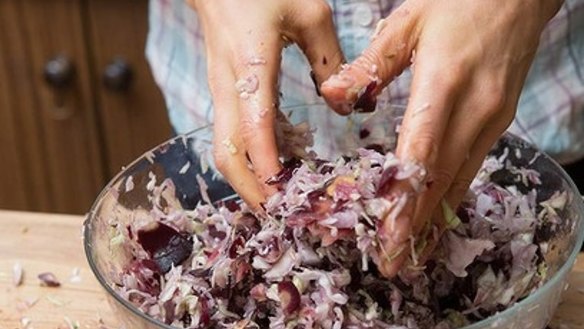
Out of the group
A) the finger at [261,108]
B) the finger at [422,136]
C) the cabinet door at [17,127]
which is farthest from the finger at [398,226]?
the cabinet door at [17,127]

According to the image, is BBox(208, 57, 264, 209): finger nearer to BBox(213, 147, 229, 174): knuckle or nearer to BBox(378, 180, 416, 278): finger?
BBox(213, 147, 229, 174): knuckle

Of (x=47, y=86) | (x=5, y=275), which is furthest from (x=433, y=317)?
(x=47, y=86)

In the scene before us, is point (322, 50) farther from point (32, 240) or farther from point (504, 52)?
point (32, 240)

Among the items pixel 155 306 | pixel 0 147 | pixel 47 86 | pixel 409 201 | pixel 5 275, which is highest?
pixel 409 201

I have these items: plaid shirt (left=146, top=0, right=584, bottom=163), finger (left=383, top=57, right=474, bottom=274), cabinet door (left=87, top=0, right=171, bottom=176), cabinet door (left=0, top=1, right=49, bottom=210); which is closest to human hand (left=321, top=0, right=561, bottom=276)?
finger (left=383, top=57, right=474, bottom=274)

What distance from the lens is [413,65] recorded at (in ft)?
2.54

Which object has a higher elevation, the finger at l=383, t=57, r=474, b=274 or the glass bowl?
the finger at l=383, t=57, r=474, b=274

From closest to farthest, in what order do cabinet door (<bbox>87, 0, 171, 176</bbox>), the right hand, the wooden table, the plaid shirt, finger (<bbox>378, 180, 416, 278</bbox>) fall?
finger (<bbox>378, 180, 416, 278</bbox>) → the right hand → the wooden table → the plaid shirt → cabinet door (<bbox>87, 0, 171, 176</bbox>)

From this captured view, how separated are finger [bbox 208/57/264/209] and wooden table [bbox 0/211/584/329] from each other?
0.76 feet

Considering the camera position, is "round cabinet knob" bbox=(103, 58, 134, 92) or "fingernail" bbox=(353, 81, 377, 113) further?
"round cabinet knob" bbox=(103, 58, 134, 92)

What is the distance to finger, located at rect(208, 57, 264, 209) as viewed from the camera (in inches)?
32.0

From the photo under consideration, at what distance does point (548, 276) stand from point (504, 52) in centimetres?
18

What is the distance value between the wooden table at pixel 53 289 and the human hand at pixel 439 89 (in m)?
0.25

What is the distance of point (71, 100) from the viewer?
1939mm
